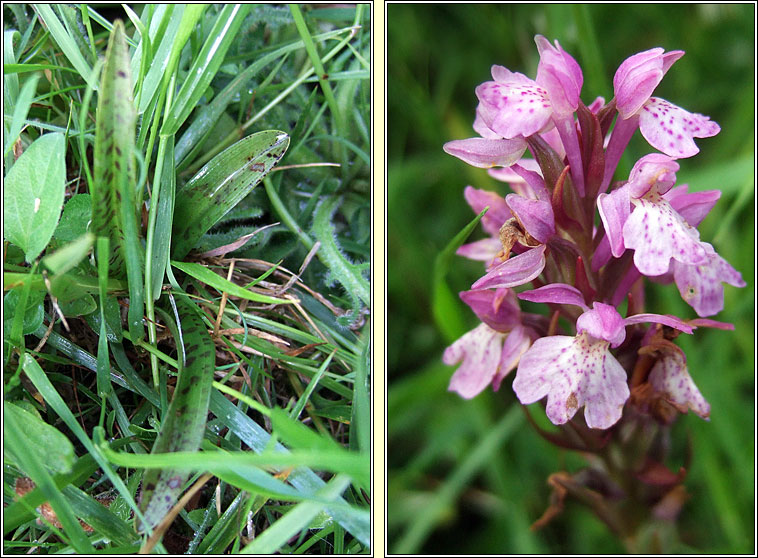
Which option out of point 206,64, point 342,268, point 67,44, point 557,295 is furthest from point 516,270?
point 67,44

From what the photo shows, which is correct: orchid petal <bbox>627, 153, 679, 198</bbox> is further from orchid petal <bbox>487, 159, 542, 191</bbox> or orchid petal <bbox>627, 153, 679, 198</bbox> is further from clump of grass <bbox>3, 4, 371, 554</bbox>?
clump of grass <bbox>3, 4, 371, 554</bbox>

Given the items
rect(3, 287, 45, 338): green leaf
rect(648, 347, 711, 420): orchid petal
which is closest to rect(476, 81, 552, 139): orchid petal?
rect(648, 347, 711, 420): orchid petal

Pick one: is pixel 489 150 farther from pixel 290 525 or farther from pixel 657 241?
pixel 290 525

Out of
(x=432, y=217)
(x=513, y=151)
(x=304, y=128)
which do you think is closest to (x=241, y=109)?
(x=304, y=128)

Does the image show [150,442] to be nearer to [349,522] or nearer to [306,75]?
[349,522]

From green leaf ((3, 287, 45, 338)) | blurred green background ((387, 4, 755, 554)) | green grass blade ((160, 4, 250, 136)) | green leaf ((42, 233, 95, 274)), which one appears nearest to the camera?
green leaf ((42, 233, 95, 274))

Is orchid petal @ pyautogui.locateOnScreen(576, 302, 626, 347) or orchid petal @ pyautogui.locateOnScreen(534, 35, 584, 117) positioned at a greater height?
orchid petal @ pyautogui.locateOnScreen(534, 35, 584, 117)
